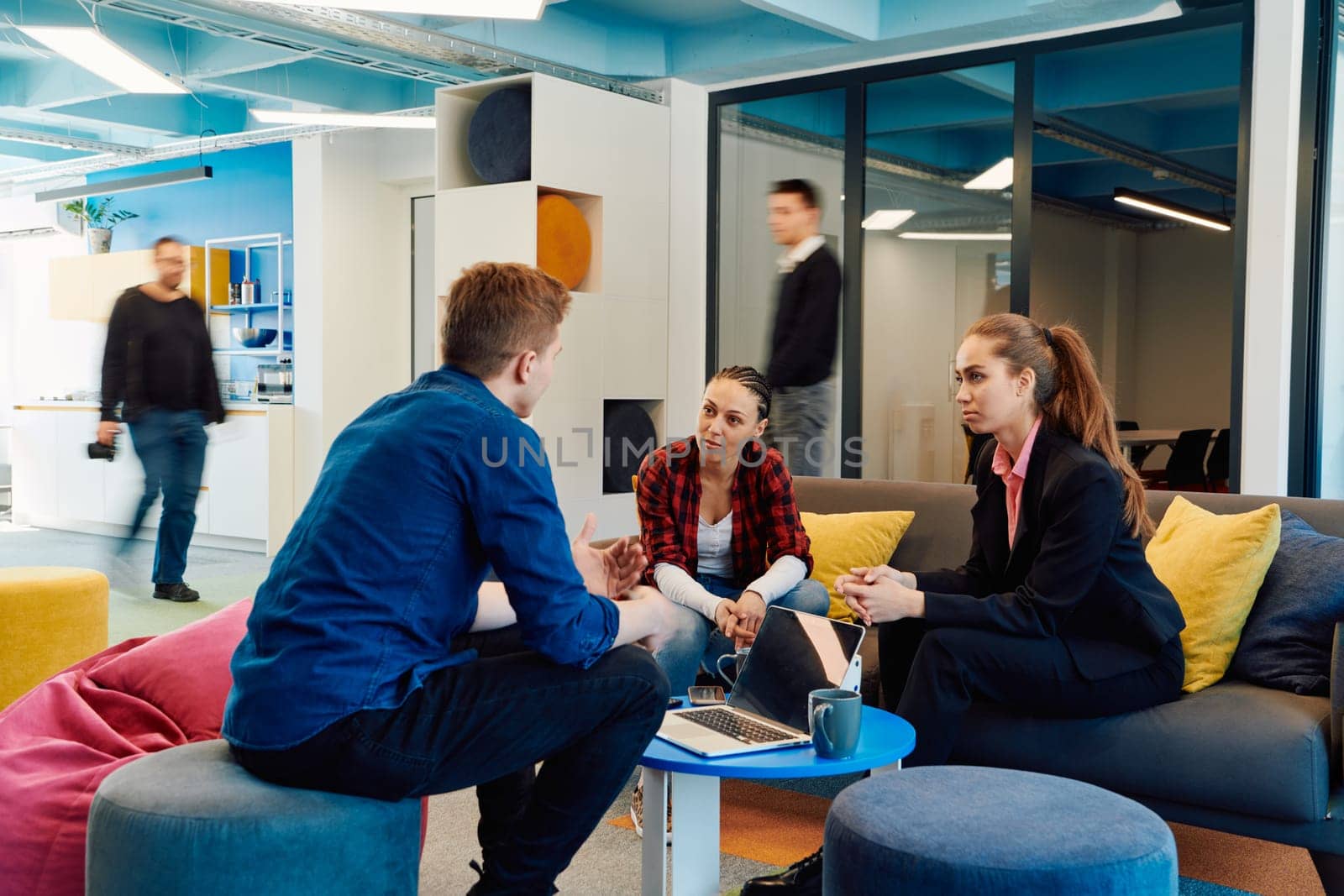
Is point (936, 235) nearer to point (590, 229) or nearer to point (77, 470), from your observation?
point (590, 229)

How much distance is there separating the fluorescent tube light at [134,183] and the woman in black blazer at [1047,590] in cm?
688

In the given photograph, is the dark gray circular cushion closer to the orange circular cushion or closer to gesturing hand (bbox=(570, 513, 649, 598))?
the orange circular cushion

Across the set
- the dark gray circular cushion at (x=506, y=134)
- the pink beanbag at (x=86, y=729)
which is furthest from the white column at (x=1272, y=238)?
the pink beanbag at (x=86, y=729)

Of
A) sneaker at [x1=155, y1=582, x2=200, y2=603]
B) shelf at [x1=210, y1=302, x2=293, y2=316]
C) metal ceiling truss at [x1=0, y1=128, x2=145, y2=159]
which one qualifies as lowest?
sneaker at [x1=155, y1=582, x2=200, y2=603]

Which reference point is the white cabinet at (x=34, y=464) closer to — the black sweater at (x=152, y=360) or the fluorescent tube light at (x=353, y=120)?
the fluorescent tube light at (x=353, y=120)

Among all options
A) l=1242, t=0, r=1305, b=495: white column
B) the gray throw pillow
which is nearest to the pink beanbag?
the gray throw pillow

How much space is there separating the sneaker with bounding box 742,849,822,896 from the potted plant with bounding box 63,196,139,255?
925 cm

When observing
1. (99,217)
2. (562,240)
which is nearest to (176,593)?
(562,240)

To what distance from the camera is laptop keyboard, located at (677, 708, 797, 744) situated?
86.9 inches

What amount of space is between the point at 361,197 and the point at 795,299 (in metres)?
4.56

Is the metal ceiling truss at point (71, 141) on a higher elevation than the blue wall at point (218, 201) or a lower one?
higher

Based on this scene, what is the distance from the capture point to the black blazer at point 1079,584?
2506mm

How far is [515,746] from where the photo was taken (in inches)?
76.2

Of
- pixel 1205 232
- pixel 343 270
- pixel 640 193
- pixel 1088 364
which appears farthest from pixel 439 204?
pixel 1205 232
